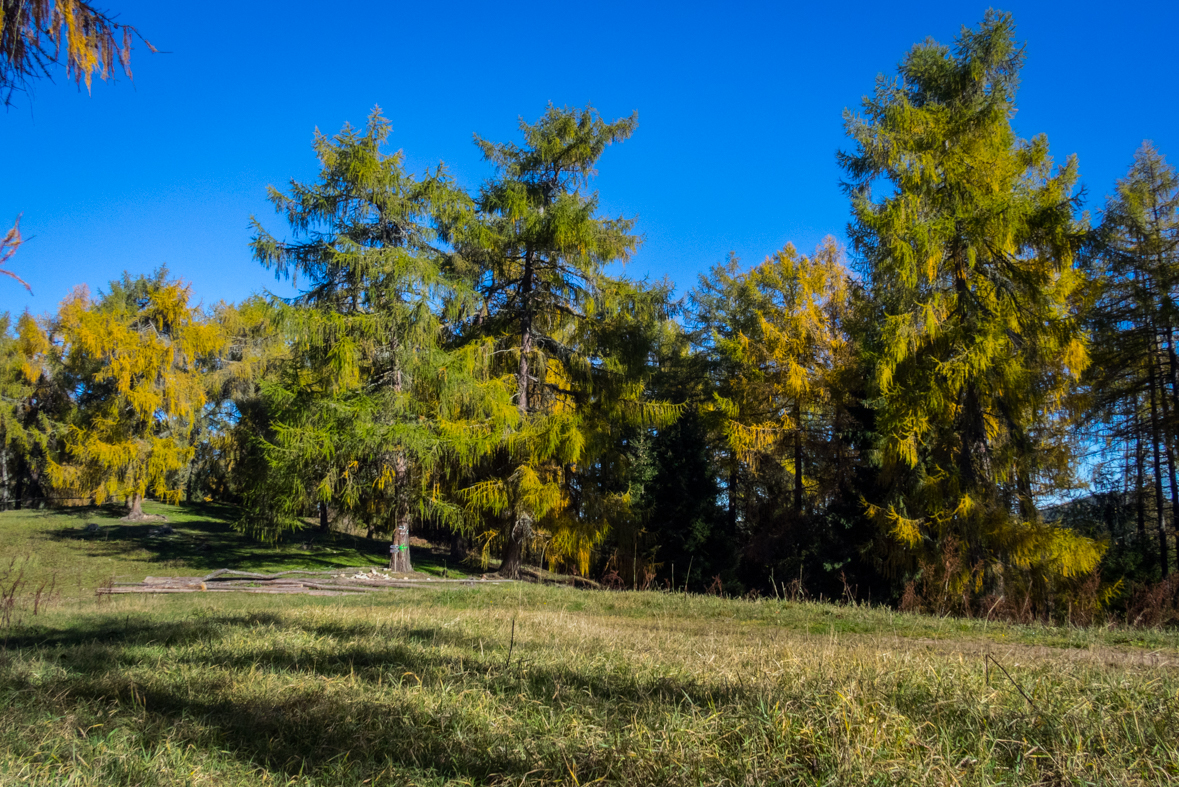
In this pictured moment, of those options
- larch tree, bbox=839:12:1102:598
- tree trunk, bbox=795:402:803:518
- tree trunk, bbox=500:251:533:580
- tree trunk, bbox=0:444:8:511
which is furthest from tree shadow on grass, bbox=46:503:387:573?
larch tree, bbox=839:12:1102:598

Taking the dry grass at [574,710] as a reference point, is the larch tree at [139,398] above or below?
above

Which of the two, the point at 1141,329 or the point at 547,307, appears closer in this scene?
the point at 1141,329

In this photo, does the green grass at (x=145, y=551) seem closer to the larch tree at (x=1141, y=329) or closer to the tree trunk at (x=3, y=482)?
the tree trunk at (x=3, y=482)

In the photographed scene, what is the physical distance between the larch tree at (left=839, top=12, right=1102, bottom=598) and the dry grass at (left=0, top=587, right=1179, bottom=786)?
7.82 m

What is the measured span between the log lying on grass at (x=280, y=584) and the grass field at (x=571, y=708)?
19.4ft

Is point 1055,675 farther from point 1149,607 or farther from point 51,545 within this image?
point 51,545

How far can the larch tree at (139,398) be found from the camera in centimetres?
2538

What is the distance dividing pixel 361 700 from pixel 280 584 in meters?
10.8

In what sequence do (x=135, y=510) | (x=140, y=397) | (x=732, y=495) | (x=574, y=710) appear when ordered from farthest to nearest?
(x=135, y=510)
(x=140, y=397)
(x=732, y=495)
(x=574, y=710)

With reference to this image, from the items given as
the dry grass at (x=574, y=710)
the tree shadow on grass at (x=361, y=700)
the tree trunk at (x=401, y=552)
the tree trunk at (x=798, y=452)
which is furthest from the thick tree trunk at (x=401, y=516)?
the tree shadow on grass at (x=361, y=700)

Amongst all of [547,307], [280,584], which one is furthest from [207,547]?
[547,307]

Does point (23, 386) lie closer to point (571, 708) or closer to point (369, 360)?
point (369, 360)

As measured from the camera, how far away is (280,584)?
1349 cm

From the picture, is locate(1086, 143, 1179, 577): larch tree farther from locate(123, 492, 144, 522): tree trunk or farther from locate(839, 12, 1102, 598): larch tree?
locate(123, 492, 144, 522): tree trunk
